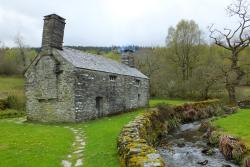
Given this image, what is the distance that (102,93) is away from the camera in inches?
987

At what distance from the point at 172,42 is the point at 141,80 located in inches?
736

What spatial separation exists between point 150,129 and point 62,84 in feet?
29.7

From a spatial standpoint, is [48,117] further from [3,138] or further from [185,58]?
[185,58]

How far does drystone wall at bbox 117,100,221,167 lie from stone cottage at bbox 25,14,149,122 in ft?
17.1


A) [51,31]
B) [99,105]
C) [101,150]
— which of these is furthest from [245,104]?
[101,150]

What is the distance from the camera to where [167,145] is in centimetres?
1580

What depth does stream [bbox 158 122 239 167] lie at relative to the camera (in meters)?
12.2

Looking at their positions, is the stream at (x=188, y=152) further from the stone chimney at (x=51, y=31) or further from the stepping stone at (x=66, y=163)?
the stone chimney at (x=51, y=31)

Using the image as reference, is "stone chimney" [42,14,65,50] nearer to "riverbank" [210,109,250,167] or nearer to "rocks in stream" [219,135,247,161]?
"riverbank" [210,109,250,167]

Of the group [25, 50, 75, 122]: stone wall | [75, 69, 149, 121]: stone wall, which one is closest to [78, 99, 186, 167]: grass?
[75, 69, 149, 121]: stone wall

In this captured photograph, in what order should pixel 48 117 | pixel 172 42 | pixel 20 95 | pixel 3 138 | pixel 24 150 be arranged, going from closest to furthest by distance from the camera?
pixel 24 150 → pixel 3 138 → pixel 48 117 → pixel 20 95 → pixel 172 42

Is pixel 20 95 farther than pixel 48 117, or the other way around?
pixel 20 95

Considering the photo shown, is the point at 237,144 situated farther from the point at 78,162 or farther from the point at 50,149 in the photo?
the point at 50,149

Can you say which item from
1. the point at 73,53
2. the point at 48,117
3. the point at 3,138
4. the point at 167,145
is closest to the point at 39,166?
the point at 3,138
